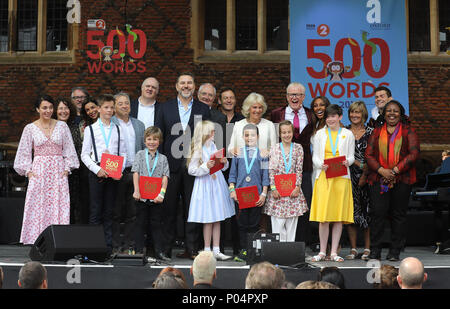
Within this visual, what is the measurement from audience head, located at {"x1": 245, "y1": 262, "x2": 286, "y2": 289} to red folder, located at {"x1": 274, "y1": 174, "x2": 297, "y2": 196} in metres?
3.04

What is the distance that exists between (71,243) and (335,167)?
8.35 ft

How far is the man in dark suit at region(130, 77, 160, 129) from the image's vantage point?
6922 mm

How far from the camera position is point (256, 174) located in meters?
6.61

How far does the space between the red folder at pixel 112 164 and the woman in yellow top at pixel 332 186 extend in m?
1.89

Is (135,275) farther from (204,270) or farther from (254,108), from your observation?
(254,108)

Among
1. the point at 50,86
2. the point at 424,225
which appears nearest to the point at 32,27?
the point at 50,86

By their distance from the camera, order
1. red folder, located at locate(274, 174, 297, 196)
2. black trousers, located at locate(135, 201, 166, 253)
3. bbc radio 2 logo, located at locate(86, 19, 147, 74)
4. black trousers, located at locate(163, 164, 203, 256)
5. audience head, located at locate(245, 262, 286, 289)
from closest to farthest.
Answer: audience head, located at locate(245, 262, 286, 289), black trousers, located at locate(135, 201, 166, 253), red folder, located at locate(274, 174, 297, 196), black trousers, located at locate(163, 164, 203, 256), bbc radio 2 logo, located at locate(86, 19, 147, 74)

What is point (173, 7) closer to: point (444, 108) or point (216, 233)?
point (444, 108)

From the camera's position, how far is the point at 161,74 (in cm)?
1102

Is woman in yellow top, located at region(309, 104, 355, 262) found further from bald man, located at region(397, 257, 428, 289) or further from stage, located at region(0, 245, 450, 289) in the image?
bald man, located at region(397, 257, 428, 289)

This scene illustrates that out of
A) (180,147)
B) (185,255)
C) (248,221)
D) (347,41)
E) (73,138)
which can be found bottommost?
(185,255)

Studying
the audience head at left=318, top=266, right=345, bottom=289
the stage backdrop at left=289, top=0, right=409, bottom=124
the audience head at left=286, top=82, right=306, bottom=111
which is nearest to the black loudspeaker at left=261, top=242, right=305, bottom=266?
the audience head at left=318, top=266, right=345, bottom=289

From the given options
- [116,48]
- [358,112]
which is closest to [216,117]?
[358,112]

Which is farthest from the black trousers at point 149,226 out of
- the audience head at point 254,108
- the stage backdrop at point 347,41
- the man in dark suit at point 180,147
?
the stage backdrop at point 347,41
